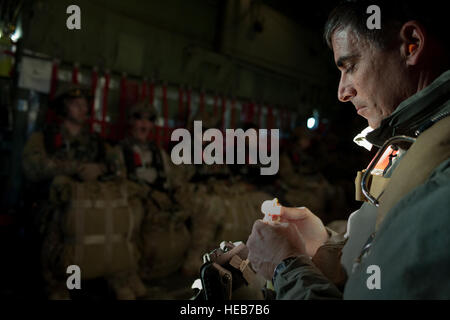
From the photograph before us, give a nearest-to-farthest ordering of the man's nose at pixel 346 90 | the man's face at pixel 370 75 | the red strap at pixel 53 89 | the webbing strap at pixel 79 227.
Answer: the man's face at pixel 370 75 < the man's nose at pixel 346 90 < the webbing strap at pixel 79 227 < the red strap at pixel 53 89

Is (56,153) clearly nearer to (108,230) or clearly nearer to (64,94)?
(64,94)

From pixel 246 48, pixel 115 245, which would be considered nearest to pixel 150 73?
pixel 246 48

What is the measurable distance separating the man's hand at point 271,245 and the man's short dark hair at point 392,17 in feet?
2.13

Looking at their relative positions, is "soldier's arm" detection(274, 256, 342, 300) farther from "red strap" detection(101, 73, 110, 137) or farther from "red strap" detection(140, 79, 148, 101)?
"red strap" detection(140, 79, 148, 101)

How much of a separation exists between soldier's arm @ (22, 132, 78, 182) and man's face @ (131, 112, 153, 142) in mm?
951

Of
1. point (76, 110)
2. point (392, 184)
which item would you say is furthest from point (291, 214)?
point (76, 110)

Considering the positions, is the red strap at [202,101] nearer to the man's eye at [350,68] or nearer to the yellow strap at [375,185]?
the man's eye at [350,68]

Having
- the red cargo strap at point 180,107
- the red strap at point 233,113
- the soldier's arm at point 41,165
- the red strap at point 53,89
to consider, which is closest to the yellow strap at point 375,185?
the soldier's arm at point 41,165

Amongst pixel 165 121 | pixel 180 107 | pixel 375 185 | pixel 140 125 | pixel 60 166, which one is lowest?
pixel 375 185

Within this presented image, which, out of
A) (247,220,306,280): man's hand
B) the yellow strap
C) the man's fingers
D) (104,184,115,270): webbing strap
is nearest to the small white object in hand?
(247,220,306,280): man's hand

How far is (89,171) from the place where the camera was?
10.7 feet

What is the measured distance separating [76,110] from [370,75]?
10.8 feet

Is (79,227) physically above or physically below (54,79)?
below

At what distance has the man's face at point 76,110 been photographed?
350 centimetres
